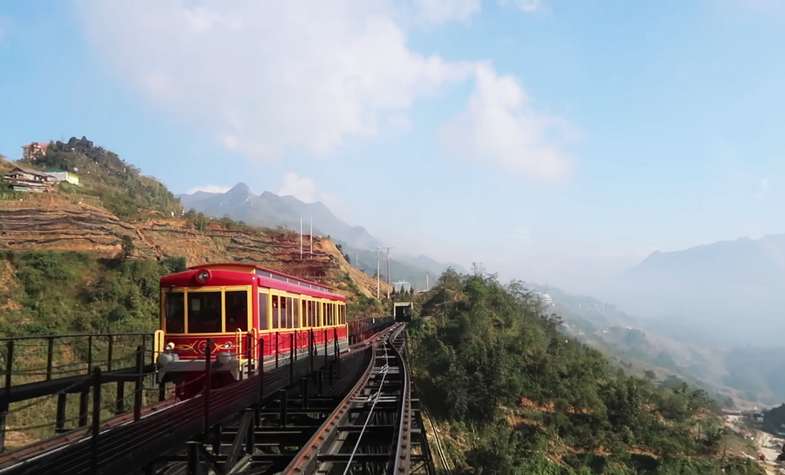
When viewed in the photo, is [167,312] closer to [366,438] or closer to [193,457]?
[366,438]

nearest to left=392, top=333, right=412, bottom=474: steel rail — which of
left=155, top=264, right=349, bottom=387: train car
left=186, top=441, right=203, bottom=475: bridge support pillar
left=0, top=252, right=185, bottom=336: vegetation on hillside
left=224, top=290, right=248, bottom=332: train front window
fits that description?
left=186, top=441, right=203, bottom=475: bridge support pillar

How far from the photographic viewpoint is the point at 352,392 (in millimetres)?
14609

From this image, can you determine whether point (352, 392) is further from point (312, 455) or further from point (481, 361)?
point (481, 361)

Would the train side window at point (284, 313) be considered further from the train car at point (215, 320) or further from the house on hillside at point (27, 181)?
the house on hillside at point (27, 181)

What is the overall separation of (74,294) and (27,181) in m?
14.1

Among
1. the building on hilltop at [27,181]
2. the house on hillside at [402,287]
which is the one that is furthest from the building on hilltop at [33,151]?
the house on hillside at [402,287]

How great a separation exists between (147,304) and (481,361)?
2153cm

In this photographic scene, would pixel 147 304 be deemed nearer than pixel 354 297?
Yes

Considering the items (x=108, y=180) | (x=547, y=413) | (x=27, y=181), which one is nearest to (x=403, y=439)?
(x=547, y=413)

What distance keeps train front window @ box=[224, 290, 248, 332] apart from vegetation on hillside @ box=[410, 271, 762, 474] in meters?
21.5

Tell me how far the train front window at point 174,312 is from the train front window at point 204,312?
194 mm

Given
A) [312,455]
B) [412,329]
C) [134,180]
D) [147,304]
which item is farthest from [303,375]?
[134,180]

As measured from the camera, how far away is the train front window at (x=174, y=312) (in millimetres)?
13414

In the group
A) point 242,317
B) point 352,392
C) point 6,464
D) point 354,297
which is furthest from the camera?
point 354,297
